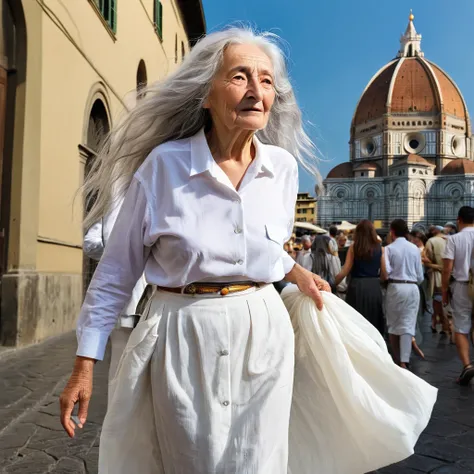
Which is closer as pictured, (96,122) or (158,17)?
(96,122)

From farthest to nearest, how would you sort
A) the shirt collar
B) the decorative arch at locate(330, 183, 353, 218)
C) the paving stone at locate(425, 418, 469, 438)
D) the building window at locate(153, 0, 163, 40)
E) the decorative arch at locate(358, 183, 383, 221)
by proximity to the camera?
the decorative arch at locate(330, 183, 353, 218)
the decorative arch at locate(358, 183, 383, 221)
the building window at locate(153, 0, 163, 40)
the paving stone at locate(425, 418, 469, 438)
the shirt collar

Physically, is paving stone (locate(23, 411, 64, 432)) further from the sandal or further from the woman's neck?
the sandal

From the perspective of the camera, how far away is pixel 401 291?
6.63 meters

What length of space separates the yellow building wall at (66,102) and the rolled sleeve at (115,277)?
442 cm

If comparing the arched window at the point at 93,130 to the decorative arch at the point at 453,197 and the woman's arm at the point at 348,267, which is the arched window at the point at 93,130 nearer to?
the woman's arm at the point at 348,267

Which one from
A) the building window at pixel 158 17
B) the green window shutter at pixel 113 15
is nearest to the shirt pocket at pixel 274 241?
the green window shutter at pixel 113 15

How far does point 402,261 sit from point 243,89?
5.17 metres

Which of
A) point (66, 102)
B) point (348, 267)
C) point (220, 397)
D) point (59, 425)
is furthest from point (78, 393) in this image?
point (66, 102)

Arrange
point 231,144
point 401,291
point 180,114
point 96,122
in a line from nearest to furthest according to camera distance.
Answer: point 231,144 < point 180,114 < point 401,291 < point 96,122

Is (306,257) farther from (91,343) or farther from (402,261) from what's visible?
(91,343)

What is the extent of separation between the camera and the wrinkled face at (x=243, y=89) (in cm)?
174

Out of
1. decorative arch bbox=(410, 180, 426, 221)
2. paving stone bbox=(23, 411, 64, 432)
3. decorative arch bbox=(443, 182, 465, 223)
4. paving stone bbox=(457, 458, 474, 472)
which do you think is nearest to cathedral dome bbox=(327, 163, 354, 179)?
decorative arch bbox=(410, 180, 426, 221)

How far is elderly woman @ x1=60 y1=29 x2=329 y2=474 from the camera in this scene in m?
1.59

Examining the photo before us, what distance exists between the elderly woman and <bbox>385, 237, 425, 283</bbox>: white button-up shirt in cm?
500
